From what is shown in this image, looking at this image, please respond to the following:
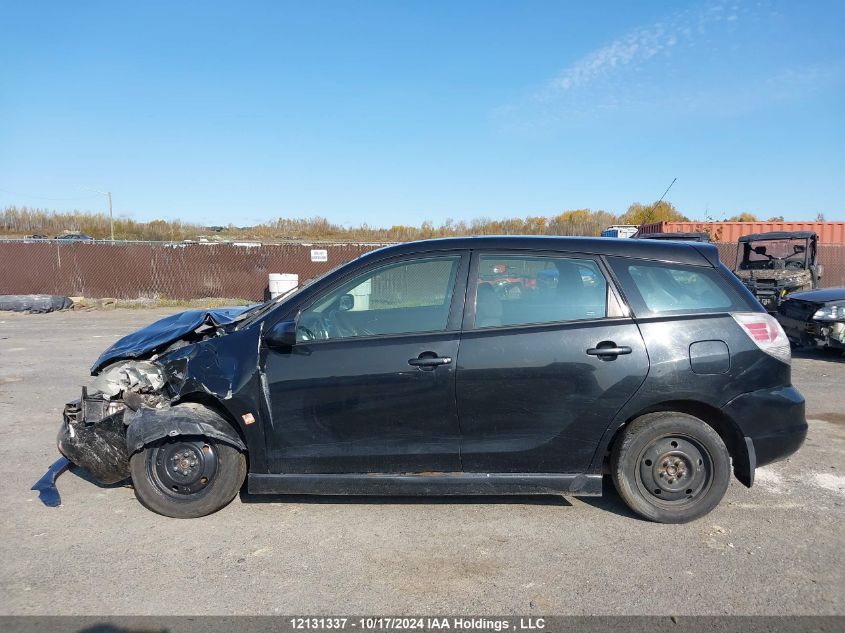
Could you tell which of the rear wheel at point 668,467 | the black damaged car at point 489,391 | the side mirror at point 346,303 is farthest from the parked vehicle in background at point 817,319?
the side mirror at point 346,303

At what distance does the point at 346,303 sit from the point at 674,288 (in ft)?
6.99

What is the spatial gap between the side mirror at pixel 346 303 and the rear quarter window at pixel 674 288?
5.59 ft

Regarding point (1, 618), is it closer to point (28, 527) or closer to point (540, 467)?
point (28, 527)

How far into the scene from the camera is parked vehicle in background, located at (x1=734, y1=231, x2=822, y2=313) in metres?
12.8

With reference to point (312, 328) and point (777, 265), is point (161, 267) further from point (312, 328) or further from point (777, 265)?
point (312, 328)

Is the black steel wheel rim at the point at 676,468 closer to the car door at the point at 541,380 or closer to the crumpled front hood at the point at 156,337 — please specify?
the car door at the point at 541,380

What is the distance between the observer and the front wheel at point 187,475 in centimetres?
386

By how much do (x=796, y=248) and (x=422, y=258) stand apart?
13460 mm

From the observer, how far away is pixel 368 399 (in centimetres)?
367

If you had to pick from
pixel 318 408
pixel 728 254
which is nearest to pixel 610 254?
pixel 318 408

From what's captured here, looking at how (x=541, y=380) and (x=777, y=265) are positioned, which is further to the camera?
(x=777, y=265)

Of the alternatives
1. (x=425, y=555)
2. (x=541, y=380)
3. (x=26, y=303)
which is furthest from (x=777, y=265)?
(x=26, y=303)

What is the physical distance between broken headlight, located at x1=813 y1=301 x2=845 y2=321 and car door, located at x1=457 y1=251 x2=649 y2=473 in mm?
6310

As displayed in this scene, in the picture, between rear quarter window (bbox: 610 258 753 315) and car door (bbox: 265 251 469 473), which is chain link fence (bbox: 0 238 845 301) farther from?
rear quarter window (bbox: 610 258 753 315)
